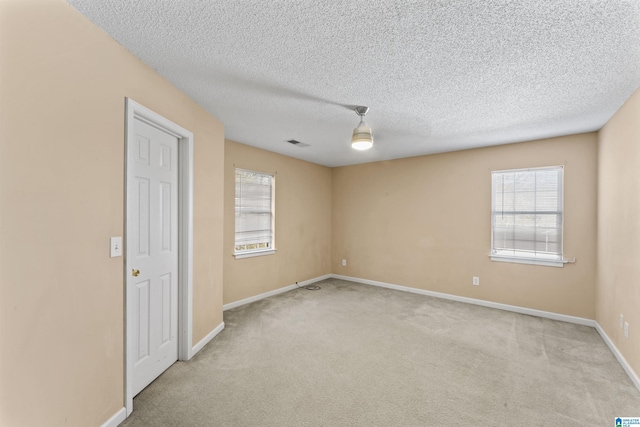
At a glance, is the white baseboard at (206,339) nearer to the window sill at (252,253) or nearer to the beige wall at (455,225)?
the window sill at (252,253)

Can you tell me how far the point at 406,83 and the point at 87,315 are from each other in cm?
284

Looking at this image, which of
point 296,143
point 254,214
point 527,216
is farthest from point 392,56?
point 527,216

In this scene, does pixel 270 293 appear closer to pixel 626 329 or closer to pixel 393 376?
pixel 393 376

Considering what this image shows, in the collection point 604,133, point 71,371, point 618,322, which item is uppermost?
point 604,133

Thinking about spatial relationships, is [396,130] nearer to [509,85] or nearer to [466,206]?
[509,85]

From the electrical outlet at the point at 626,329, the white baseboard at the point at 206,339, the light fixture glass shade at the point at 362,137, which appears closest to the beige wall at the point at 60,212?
the white baseboard at the point at 206,339

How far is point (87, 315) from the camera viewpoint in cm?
170

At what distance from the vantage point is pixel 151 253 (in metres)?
2.40

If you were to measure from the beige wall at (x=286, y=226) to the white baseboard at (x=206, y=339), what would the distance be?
831mm

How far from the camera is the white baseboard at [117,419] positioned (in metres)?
1.84

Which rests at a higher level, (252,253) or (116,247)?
(116,247)

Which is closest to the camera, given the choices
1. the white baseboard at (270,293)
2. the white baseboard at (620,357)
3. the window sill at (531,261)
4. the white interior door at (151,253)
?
the white interior door at (151,253)

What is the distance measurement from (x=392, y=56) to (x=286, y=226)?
3802 mm

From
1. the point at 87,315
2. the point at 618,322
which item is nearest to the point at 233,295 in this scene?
the point at 87,315
